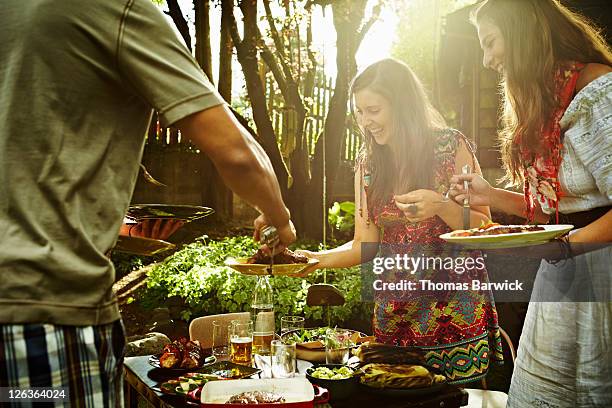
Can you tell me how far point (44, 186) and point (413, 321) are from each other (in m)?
1.66

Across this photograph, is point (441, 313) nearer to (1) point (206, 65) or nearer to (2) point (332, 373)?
(2) point (332, 373)

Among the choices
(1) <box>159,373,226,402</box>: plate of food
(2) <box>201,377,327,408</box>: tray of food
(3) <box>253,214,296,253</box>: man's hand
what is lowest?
(1) <box>159,373,226,402</box>: plate of food

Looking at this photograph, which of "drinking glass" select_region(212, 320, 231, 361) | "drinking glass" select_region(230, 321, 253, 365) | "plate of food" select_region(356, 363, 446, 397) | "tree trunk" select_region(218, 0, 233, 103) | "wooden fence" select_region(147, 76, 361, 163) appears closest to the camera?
"plate of food" select_region(356, 363, 446, 397)

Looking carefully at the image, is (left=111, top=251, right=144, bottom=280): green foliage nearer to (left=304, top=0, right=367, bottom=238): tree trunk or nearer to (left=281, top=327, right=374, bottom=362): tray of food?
(left=304, top=0, right=367, bottom=238): tree trunk

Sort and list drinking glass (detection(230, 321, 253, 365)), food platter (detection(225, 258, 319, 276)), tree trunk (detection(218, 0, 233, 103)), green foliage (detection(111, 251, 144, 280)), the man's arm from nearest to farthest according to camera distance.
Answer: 1. the man's arm
2. food platter (detection(225, 258, 319, 276))
3. drinking glass (detection(230, 321, 253, 365))
4. green foliage (detection(111, 251, 144, 280))
5. tree trunk (detection(218, 0, 233, 103))

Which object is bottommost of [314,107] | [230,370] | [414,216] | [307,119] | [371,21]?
[230,370]

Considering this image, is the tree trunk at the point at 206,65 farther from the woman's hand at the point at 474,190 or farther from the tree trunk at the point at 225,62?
the woman's hand at the point at 474,190

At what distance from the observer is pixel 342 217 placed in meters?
6.25

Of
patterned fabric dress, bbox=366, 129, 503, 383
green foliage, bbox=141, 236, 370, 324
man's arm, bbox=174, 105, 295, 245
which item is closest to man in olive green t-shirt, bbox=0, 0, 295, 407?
man's arm, bbox=174, 105, 295, 245

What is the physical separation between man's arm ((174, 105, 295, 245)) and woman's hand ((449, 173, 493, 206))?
96 centimetres

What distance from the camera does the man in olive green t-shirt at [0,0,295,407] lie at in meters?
0.98

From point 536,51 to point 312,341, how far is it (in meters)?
1.23

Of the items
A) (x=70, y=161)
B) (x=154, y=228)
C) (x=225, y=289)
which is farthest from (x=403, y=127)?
(x=225, y=289)

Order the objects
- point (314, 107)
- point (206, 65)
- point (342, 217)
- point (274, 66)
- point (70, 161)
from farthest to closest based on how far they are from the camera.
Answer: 1. point (314, 107)
2. point (342, 217)
3. point (206, 65)
4. point (274, 66)
5. point (70, 161)
